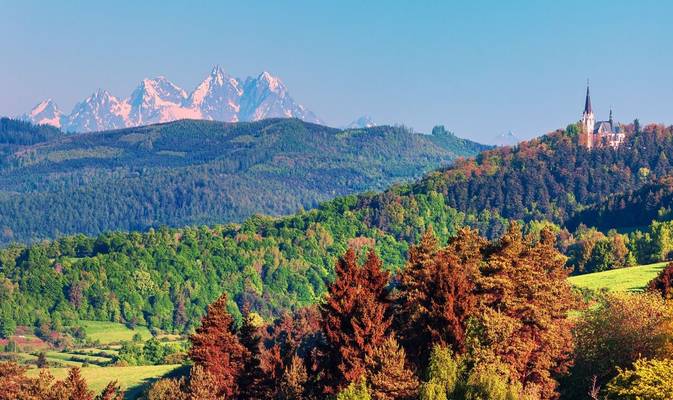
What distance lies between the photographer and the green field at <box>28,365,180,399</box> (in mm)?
119213

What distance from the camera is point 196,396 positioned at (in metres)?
58.6

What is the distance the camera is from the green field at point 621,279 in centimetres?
10794

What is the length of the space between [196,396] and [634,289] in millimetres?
59215

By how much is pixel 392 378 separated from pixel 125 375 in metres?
83.0

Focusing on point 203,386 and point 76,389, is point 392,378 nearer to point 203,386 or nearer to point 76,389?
point 203,386

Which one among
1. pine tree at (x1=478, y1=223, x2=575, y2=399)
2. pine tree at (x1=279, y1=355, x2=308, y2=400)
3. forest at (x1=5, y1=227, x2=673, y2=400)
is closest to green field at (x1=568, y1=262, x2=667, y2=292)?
forest at (x1=5, y1=227, x2=673, y2=400)

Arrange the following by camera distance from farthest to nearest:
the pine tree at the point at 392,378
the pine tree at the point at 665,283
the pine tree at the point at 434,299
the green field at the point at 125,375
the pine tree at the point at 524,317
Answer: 1. the green field at the point at 125,375
2. the pine tree at the point at 665,283
3. the pine tree at the point at 434,299
4. the pine tree at the point at 524,317
5. the pine tree at the point at 392,378

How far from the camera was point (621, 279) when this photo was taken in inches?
4535

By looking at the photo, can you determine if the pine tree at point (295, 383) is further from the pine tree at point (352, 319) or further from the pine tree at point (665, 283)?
the pine tree at point (665, 283)

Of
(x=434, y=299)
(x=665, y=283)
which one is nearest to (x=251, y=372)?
(x=434, y=299)

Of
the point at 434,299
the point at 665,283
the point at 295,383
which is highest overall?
the point at 665,283

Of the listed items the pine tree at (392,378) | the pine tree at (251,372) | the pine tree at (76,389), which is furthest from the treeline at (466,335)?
the pine tree at (76,389)

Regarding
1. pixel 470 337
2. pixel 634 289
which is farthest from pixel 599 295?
pixel 470 337

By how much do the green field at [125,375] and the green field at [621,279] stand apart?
51.5 m
